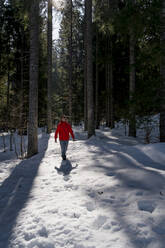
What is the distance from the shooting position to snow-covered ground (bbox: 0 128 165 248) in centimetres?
255

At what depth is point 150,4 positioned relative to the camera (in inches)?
354

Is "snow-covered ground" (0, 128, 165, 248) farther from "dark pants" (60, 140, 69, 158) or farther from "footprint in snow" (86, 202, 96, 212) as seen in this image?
"dark pants" (60, 140, 69, 158)

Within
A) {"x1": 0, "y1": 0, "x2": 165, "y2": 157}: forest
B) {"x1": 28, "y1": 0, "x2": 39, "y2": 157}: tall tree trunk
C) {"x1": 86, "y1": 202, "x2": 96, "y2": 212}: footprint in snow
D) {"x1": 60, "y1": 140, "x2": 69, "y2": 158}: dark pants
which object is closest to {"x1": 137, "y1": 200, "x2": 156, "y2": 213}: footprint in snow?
{"x1": 86, "y1": 202, "x2": 96, "y2": 212}: footprint in snow

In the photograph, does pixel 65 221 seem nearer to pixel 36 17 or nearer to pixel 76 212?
pixel 76 212

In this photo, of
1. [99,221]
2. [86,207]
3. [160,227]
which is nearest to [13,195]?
[86,207]

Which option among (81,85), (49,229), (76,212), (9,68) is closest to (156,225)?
(76,212)

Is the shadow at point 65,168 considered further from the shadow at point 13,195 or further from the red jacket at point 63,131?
the red jacket at point 63,131

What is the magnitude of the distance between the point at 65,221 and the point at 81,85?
2214 cm

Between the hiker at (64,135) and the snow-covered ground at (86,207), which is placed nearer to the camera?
the snow-covered ground at (86,207)

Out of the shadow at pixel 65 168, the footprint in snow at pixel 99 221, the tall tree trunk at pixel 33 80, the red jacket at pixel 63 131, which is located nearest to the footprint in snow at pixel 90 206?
the footprint in snow at pixel 99 221

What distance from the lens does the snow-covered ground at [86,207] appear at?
8.38 feet

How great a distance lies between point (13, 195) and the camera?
14.8 feet

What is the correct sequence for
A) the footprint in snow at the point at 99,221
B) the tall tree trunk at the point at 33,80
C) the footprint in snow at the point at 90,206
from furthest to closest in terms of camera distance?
1. the tall tree trunk at the point at 33,80
2. the footprint in snow at the point at 90,206
3. the footprint in snow at the point at 99,221

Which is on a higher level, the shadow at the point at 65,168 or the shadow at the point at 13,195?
the shadow at the point at 65,168
